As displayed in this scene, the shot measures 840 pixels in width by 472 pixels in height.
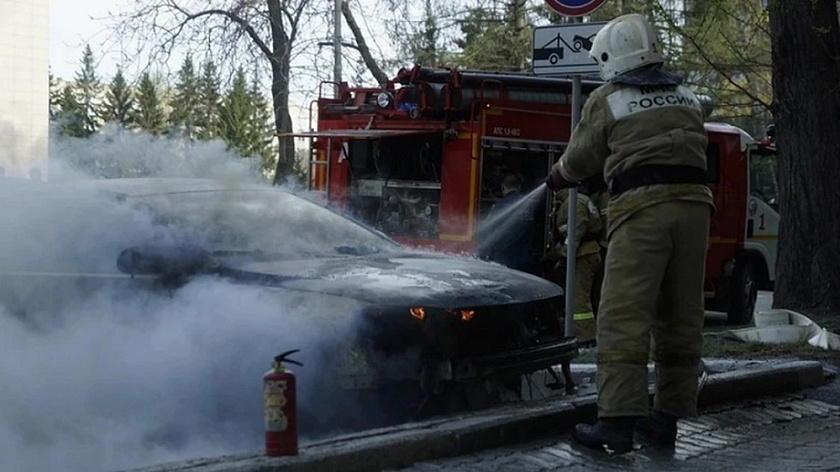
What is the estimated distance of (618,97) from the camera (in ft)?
18.1

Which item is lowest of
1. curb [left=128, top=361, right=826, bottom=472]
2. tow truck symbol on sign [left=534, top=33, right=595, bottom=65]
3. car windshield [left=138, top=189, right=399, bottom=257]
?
→ curb [left=128, top=361, right=826, bottom=472]

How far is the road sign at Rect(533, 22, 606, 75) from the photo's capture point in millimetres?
7059

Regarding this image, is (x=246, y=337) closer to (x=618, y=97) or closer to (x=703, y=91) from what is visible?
(x=618, y=97)

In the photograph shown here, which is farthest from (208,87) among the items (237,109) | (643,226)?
(643,226)

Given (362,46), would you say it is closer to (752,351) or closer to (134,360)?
(752,351)

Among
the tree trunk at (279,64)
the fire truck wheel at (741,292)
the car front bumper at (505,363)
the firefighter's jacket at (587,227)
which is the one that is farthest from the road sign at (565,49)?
the tree trunk at (279,64)

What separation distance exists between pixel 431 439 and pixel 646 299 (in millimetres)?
1116

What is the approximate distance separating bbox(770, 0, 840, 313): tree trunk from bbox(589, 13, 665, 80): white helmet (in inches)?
233

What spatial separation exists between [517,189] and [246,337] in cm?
692

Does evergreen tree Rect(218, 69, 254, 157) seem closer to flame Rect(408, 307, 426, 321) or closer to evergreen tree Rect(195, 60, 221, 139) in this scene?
evergreen tree Rect(195, 60, 221, 139)

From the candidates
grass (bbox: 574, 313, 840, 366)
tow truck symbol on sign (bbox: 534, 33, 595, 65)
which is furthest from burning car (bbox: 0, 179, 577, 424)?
grass (bbox: 574, 313, 840, 366)

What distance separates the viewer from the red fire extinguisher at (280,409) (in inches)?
179

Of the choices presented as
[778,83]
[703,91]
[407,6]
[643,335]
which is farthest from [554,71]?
[407,6]

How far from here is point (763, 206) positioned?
594 inches
